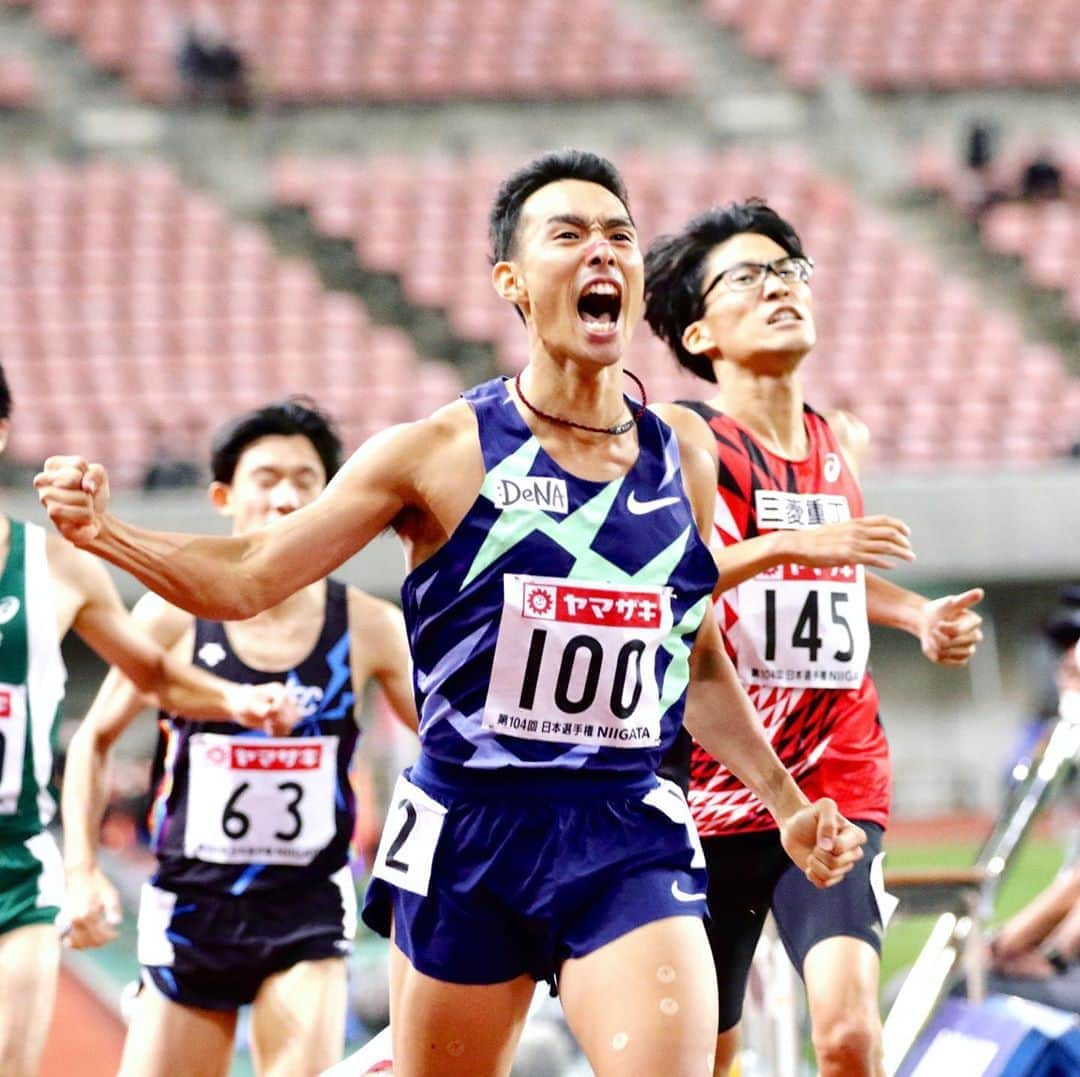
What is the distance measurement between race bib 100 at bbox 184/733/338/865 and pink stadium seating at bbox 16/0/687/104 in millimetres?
15351

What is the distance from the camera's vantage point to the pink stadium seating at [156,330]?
15531mm

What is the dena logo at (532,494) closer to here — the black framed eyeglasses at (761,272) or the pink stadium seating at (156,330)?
the black framed eyeglasses at (761,272)

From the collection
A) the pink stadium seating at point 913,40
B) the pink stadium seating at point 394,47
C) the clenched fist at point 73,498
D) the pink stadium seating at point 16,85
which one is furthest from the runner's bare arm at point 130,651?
the pink stadium seating at point 913,40

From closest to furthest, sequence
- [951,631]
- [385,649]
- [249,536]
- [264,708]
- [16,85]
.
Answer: [249,536], [951,631], [264,708], [385,649], [16,85]

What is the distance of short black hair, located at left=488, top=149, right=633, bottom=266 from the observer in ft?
11.6

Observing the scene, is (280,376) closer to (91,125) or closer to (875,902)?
(91,125)

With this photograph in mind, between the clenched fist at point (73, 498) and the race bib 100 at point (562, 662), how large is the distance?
726 mm

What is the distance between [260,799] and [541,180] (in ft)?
6.43

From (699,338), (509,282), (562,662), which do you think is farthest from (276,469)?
(562,662)

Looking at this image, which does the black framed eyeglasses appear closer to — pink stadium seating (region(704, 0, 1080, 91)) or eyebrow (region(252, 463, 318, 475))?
eyebrow (region(252, 463, 318, 475))

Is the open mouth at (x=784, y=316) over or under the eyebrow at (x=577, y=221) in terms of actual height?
under

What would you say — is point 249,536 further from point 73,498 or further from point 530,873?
point 530,873

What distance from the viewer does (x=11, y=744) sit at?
4453mm

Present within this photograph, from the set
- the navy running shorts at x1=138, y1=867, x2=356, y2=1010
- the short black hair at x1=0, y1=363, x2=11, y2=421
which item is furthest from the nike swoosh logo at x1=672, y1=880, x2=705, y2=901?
the short black hair at x1=0, y1=363, x2=11, y2=421
